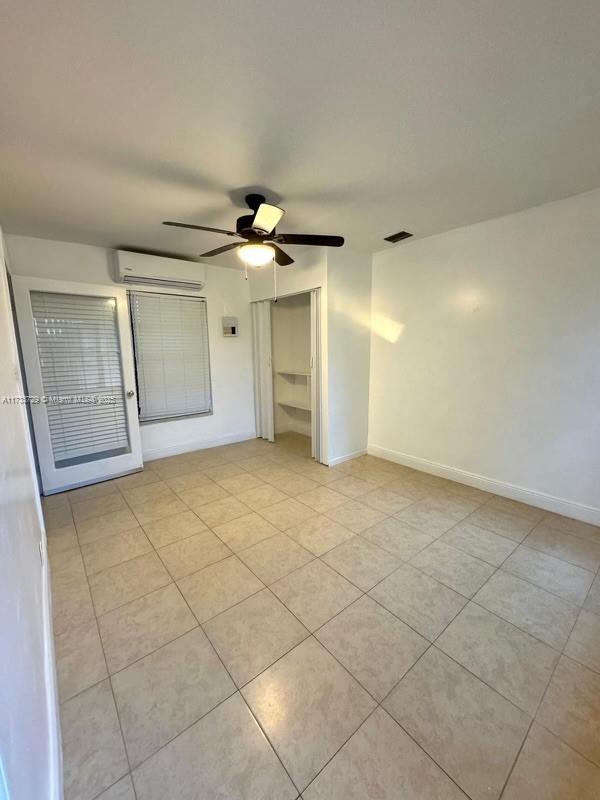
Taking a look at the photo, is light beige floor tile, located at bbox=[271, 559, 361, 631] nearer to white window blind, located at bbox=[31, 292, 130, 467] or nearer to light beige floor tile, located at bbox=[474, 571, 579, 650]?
light beige floor tile, located at bbox=[474, 571, 579, 650]

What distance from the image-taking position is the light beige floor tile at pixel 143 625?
59.6 inches

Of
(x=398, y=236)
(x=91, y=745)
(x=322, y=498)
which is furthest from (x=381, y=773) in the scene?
(x=398, y=236)

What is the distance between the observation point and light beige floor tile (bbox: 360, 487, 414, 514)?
278 cm

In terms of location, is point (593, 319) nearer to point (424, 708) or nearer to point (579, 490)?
point (579, 490)

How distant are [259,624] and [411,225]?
3.26 metres

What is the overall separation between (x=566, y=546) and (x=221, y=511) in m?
2.64

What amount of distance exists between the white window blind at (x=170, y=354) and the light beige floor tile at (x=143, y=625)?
2472 millimetres

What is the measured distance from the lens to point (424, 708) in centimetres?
128

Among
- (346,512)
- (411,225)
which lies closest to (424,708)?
(346,512)

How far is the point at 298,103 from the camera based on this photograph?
1433 mm

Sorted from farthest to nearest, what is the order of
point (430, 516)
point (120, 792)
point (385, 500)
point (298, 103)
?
point (385, 500)
point (430, 516)
point (298, 103)
point (120, 792)

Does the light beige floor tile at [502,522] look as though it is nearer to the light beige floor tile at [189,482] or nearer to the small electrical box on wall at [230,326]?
the light beige floor tile at [189,482]

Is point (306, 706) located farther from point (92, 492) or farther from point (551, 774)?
point (92, 492)

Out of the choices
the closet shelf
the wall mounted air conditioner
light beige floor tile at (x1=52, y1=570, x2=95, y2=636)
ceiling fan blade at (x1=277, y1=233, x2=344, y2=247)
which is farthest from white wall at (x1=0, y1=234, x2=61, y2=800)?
the closet shelf
